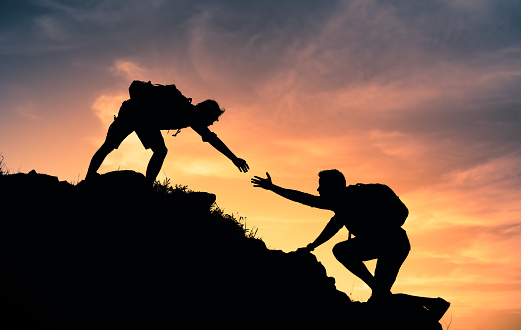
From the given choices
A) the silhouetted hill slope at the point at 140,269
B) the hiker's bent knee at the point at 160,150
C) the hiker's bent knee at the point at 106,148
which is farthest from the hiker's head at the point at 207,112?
the hiker's bent knee at the point at 106,148

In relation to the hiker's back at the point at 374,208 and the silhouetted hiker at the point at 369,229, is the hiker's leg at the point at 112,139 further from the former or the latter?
the hiker's back at the point at 374,208

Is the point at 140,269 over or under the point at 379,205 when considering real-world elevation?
under

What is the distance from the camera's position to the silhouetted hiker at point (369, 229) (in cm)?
613

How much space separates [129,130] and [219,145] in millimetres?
1701

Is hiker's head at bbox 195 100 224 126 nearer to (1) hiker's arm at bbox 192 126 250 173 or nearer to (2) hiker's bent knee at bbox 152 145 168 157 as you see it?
(1) hiker's arm at bbox 192 126 250 173

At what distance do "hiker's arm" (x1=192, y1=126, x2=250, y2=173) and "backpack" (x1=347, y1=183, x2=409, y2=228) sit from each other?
7.76 ft

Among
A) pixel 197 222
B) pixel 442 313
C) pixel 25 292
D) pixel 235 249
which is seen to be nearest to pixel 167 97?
pixel 197 222

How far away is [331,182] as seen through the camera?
251 inches

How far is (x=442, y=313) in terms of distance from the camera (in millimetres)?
6434

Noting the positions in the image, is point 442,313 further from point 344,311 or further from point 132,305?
point 132,305

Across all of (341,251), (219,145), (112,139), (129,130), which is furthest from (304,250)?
(112,139)

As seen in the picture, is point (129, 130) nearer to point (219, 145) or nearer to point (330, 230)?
point (219, 145)

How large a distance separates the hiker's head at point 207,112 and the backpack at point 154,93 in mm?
333

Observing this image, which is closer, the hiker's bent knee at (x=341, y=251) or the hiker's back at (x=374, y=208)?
the hiker's back at (x=374, y=208)
